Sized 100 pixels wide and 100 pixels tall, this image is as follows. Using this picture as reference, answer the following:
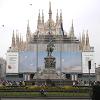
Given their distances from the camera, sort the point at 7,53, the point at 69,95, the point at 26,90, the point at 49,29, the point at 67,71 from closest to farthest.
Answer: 1. the point at 69,95
2. the point at 26,90
3. the point at 67,71
4. the point at 7,53
5. the point at 49,29

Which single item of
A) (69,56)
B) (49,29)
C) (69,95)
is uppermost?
(49,29)

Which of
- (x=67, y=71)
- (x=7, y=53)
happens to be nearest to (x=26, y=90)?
(x=67, y=71)

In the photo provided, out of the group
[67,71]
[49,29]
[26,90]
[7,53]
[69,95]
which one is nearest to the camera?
[69,95]

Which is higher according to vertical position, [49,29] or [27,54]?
[49,29]

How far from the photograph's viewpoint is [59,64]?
13475cm

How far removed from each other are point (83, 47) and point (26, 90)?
105m

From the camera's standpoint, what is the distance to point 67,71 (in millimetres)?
133625

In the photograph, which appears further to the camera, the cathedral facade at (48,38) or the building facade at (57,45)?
Result: the cathedral facade at (48,38)

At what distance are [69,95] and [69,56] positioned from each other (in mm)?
95454

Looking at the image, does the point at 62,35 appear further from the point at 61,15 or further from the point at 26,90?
the point at 26,90

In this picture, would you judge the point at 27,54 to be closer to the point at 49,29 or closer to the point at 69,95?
the point at 49,29

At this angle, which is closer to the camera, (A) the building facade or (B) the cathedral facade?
(A) the building facade

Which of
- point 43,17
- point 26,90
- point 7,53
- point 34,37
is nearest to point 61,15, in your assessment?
point 43,17

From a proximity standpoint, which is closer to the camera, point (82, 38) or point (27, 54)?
point (27, 54)
